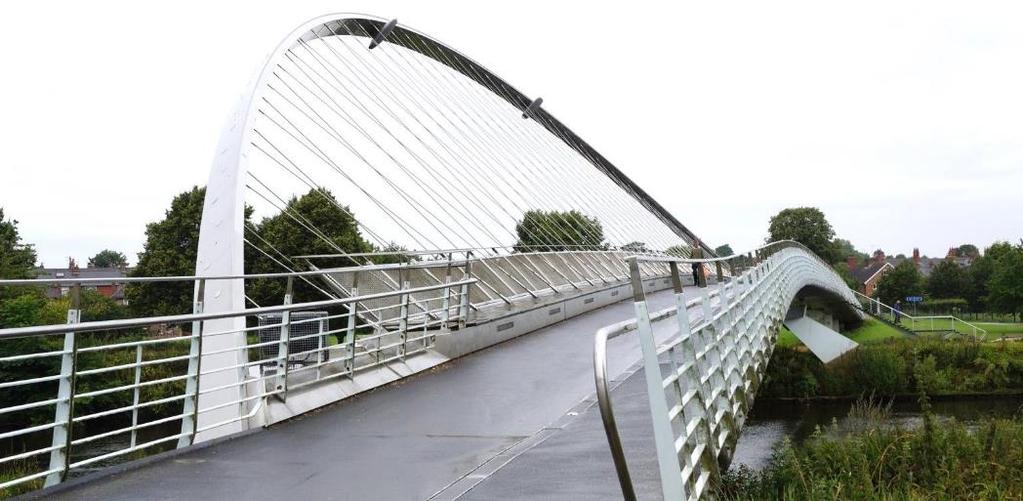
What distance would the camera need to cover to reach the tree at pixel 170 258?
38.7 metres

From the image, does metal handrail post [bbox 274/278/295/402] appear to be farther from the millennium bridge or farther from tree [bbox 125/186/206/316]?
tree [bbox 125/186/206/316]

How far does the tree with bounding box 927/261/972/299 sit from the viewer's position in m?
81.9

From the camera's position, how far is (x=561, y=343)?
1334cm

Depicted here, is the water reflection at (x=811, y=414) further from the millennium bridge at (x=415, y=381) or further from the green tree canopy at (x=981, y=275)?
the green tree canopy at (x=981, y=275)

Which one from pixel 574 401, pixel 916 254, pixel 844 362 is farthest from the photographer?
pixel 916 254

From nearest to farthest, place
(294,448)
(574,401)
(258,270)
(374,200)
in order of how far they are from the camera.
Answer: (294,448) < (574,401) < (374,200) < (258,270)

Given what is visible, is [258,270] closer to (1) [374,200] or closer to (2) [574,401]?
(1) [374,200]

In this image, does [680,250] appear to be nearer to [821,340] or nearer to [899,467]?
[821,340]

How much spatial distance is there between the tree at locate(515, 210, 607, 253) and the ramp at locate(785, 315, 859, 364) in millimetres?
11027

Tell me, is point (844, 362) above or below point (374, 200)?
below

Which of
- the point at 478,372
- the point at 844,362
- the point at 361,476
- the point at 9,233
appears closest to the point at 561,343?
the point at 478,372

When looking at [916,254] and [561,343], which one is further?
[916,254]

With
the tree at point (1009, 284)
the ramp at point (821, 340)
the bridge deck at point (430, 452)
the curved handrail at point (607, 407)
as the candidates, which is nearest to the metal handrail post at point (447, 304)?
the bridge deck at point (430, 452)

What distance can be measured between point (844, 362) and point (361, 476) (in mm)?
29658
